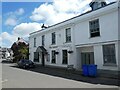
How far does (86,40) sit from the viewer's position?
70.4ft

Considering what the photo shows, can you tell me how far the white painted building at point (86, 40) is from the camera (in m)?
18.2

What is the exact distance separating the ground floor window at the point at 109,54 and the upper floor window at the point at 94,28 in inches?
79.7

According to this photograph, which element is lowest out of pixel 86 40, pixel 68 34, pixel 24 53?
pixel 24 53

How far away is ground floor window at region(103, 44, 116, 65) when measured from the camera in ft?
59.2

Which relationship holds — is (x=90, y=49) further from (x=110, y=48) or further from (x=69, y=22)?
(x=69, y=22)

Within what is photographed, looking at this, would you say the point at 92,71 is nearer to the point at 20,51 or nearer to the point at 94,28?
the point at 94,28

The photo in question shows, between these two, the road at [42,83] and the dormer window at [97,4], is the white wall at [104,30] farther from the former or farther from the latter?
the road at [42,83]

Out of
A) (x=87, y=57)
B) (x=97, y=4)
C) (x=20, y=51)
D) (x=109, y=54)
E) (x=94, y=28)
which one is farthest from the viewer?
Answer: (x=20, y=51)

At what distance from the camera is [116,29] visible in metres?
17.7

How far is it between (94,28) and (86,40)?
69.8 inches

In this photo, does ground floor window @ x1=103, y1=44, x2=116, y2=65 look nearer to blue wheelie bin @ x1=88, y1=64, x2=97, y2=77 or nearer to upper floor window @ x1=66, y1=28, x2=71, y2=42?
blue wheelie bin @ x1=88, y1=64, x2=97, y2=77

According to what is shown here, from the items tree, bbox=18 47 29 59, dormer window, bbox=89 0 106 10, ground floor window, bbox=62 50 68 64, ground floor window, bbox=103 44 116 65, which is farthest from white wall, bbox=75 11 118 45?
tree, bbox=18 47 29 59

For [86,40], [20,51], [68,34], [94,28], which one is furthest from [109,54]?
[20,51]

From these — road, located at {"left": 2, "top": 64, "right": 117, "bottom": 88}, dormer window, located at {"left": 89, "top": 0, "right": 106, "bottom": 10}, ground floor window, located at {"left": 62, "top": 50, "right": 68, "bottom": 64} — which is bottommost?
road, located at {"left": 2, "top": 64, "right": 117, "bottom": 88}
